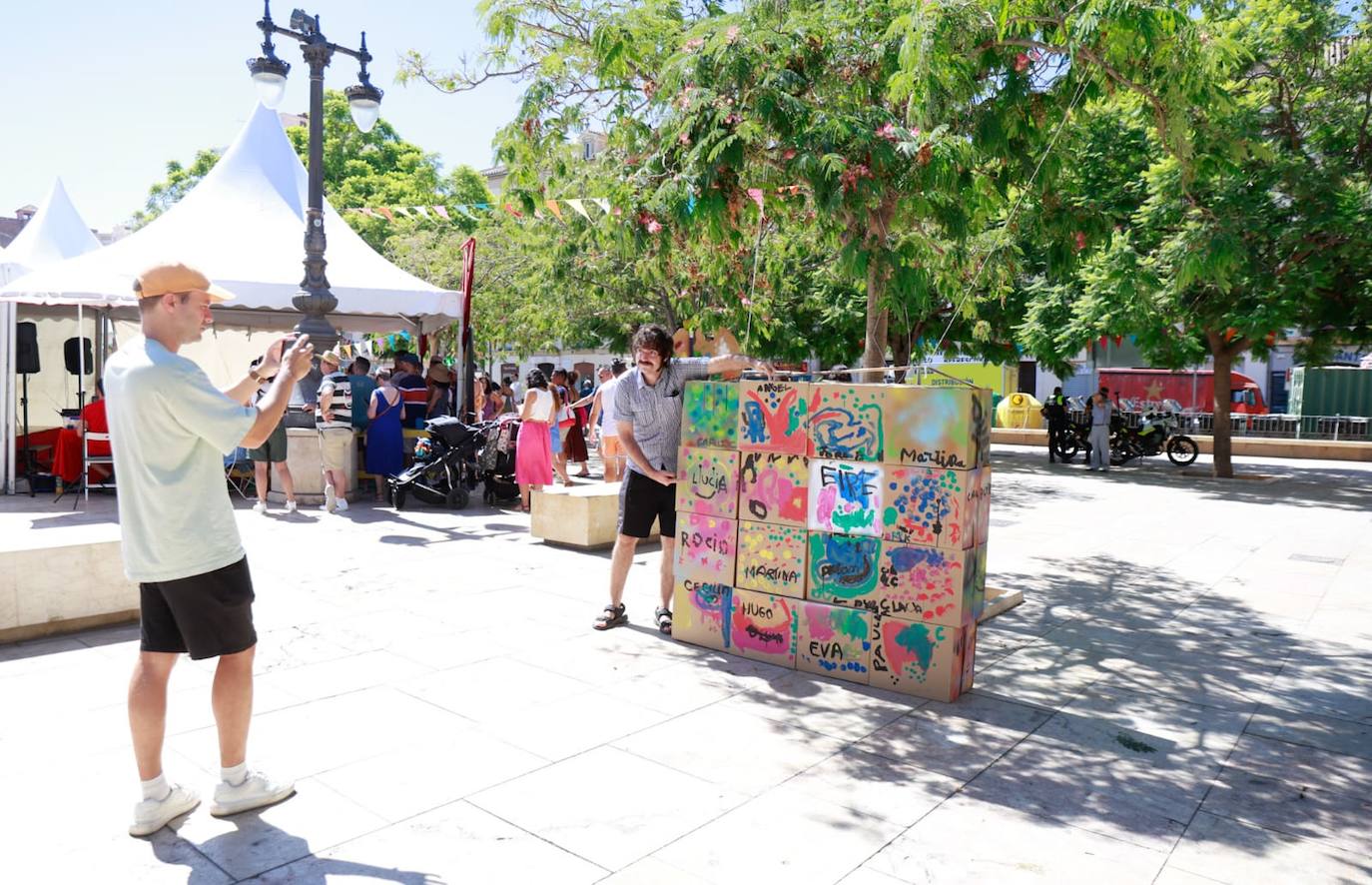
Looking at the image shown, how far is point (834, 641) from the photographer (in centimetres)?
498

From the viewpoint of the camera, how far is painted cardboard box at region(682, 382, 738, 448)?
535 cm

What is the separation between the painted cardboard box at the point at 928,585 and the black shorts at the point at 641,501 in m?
1.49

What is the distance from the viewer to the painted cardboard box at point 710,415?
5348mm

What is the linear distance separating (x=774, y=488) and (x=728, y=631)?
923 millimetres

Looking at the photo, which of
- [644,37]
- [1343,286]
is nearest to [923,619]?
[644,37]

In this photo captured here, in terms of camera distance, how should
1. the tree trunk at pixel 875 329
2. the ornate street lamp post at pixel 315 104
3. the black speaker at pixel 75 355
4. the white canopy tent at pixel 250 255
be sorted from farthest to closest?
the black speaker at pixel 75 355 < the white canopy tent at pixel 250 255 < the ornate street lamp post at pixel 315 104 < the tree trunk at pixel 875 329

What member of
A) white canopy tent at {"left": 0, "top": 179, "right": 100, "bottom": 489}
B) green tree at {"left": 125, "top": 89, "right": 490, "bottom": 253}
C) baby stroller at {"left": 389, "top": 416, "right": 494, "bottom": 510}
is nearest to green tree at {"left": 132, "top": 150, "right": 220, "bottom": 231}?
green tree at {"left": 125, "top": 89, "right": 490, "bottom": 253}

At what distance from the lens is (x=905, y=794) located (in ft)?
12.0

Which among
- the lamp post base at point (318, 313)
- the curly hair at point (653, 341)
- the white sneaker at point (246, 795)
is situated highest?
the lamp post base at point (318, 313)

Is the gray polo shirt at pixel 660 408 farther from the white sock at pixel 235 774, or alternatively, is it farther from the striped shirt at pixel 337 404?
the striped shirt at pixel 337 404

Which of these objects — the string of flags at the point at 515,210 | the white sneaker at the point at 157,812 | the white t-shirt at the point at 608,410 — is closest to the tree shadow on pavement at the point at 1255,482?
the white t-shirt at the point at 608,410

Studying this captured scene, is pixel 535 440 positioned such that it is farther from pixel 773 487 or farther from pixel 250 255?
pixel 773 487

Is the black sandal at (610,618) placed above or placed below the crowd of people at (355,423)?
below

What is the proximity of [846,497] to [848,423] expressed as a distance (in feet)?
1.30
